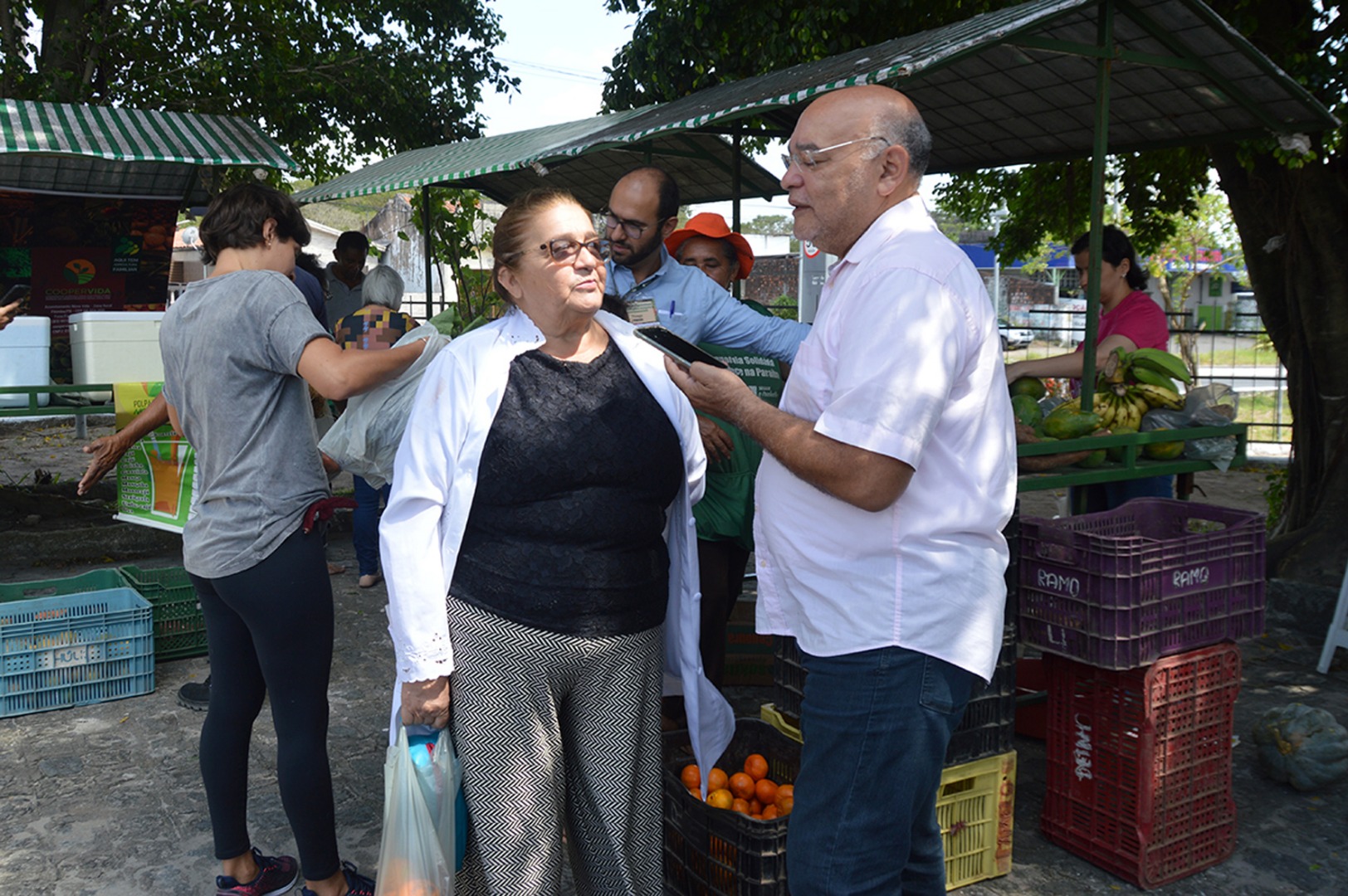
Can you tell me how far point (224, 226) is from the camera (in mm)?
2877

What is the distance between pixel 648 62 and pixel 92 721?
21.5ft

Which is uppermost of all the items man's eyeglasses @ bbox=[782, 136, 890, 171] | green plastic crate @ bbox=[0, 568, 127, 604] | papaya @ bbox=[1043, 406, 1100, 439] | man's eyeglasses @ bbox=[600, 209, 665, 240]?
man's eyeglasses @ bbox=[600, 209, 665, 240]

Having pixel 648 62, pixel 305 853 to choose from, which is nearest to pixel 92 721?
pixel 305 853

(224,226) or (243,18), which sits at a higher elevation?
(243,18)

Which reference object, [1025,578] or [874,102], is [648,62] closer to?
[1025,578]

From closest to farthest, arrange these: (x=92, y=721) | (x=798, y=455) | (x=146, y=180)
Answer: (x=798, y=455), (x=92, y=721), (x=146, y=180)

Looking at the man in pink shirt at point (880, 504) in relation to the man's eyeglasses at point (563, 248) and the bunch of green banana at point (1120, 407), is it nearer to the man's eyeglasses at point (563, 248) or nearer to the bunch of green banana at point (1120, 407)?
the man's eyeglasses at point (563, 248)

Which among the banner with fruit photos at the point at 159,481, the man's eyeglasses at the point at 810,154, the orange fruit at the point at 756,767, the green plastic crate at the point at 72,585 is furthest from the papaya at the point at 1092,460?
the green plastic crate at the point at 72,585

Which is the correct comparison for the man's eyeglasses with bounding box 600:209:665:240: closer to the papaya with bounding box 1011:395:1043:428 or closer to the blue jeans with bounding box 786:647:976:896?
the papaya with bounding box 1011:395:1043:428

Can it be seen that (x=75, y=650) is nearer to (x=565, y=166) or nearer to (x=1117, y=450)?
(x=1117, y=450)

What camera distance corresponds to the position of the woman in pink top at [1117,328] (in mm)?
4527

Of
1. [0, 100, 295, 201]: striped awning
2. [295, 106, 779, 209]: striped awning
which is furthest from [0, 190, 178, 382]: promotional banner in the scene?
[295, 106, 779, 209]: striped awning

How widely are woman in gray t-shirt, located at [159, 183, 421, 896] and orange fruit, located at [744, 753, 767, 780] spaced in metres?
1.19

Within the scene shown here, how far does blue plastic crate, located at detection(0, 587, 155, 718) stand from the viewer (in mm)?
4621
